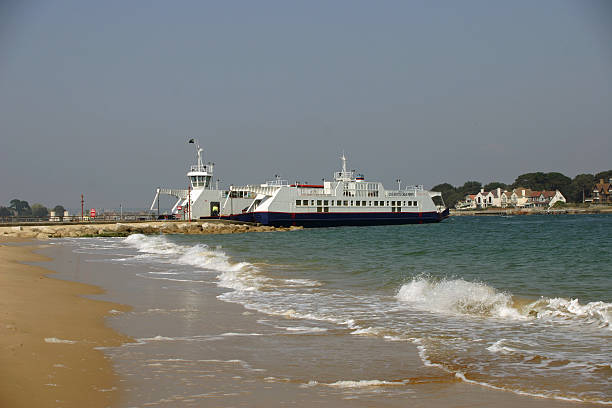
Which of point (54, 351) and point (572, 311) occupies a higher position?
point (54, 351)

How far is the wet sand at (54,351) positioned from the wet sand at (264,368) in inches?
10.7

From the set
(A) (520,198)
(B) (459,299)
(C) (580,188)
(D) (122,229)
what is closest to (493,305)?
(B) (459,299)

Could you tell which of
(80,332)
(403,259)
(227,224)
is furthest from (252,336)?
(227,224)

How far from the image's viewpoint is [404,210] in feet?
243

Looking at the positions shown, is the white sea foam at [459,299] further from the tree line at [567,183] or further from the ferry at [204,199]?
the tree line at [567,183]

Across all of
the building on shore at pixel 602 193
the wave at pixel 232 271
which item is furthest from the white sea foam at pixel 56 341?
the building on shore at pixel 602 193

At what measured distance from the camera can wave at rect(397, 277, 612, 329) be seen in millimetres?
10453

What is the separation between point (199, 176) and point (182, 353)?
210 ft

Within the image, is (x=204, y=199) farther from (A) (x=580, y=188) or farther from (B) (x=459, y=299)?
(A) (x=580, y=188)

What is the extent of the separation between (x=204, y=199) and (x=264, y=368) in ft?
208

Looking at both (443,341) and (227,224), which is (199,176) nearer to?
(227,224)

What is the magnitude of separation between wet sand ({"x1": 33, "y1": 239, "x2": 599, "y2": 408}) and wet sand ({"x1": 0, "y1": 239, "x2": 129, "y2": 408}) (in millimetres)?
272

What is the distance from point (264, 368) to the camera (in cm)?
705

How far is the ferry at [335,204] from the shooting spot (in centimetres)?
6575
